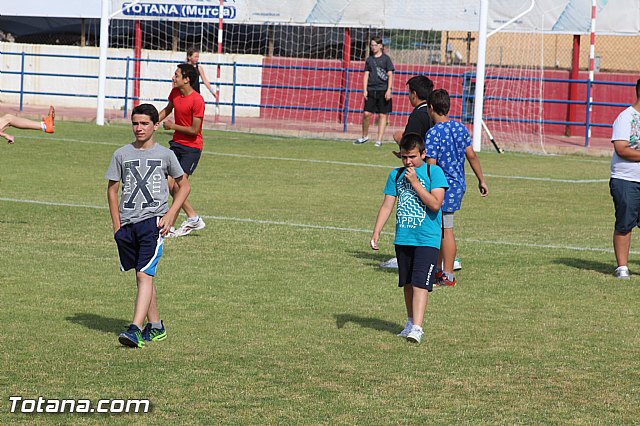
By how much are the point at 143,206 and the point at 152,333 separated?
0.86m

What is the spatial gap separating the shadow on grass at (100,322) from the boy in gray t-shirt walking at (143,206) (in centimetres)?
47

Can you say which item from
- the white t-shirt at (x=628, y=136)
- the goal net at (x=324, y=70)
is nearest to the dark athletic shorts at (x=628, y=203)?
the white t-shirt at (x=628, y=136)

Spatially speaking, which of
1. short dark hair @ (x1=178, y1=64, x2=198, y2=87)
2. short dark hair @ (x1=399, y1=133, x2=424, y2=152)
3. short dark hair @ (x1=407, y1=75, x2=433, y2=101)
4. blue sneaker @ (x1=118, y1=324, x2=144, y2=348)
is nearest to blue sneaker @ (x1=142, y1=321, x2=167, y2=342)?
blue sneaker @ (x1=118, y1=324, x2=144, y2=348)

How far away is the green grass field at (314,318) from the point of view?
6879 millimetres

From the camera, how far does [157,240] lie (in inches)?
323

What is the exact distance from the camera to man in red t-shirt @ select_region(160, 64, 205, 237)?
13.3 m

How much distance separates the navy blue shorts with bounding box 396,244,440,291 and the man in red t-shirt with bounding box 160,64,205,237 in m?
4.97

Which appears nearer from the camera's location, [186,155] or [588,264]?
[588,264]

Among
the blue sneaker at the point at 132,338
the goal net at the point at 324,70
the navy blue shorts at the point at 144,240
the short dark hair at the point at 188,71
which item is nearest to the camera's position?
the blue sneaker at the point at 132,338

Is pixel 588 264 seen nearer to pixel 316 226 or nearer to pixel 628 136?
pixel 628 136

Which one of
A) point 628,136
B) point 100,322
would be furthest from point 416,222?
point 628,136

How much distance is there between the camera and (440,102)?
1088 centimetres

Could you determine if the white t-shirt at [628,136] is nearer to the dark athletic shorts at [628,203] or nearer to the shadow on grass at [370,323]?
the dark athletic shorts at [628,203]

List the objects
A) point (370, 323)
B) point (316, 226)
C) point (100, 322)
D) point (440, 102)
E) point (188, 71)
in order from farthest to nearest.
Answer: point (316, 226), point (188, 71), point (440, 102), point (370, 323), point (100, 322)
